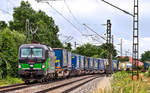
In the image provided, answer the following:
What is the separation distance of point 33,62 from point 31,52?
3.17 feet

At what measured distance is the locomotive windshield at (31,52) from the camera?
25.3 m

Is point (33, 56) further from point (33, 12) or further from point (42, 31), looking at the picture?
point (33, 12)

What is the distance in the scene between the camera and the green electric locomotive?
24.7 meters

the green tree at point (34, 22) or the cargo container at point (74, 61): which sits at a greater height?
the green tree at point (34, 22)

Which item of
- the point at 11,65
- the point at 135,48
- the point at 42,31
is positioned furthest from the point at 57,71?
the point at 42,31

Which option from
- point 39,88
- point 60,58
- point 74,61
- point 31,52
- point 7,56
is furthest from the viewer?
point 74,61

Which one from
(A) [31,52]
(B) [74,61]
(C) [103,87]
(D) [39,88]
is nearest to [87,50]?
(B) [74,61]

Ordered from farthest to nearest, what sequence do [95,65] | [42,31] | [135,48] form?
[42,31], [95,65], [135,48]

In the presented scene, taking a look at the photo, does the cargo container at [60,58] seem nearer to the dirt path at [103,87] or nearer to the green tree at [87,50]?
the dirt path at [103,87]

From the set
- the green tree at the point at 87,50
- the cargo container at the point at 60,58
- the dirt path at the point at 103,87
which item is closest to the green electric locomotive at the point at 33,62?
the dirt path at the point at 103,87

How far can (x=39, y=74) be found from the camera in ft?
80.7

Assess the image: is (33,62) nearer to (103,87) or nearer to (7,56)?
(7,56)

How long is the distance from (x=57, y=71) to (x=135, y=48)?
10586 millimetres

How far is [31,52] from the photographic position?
25422mm
